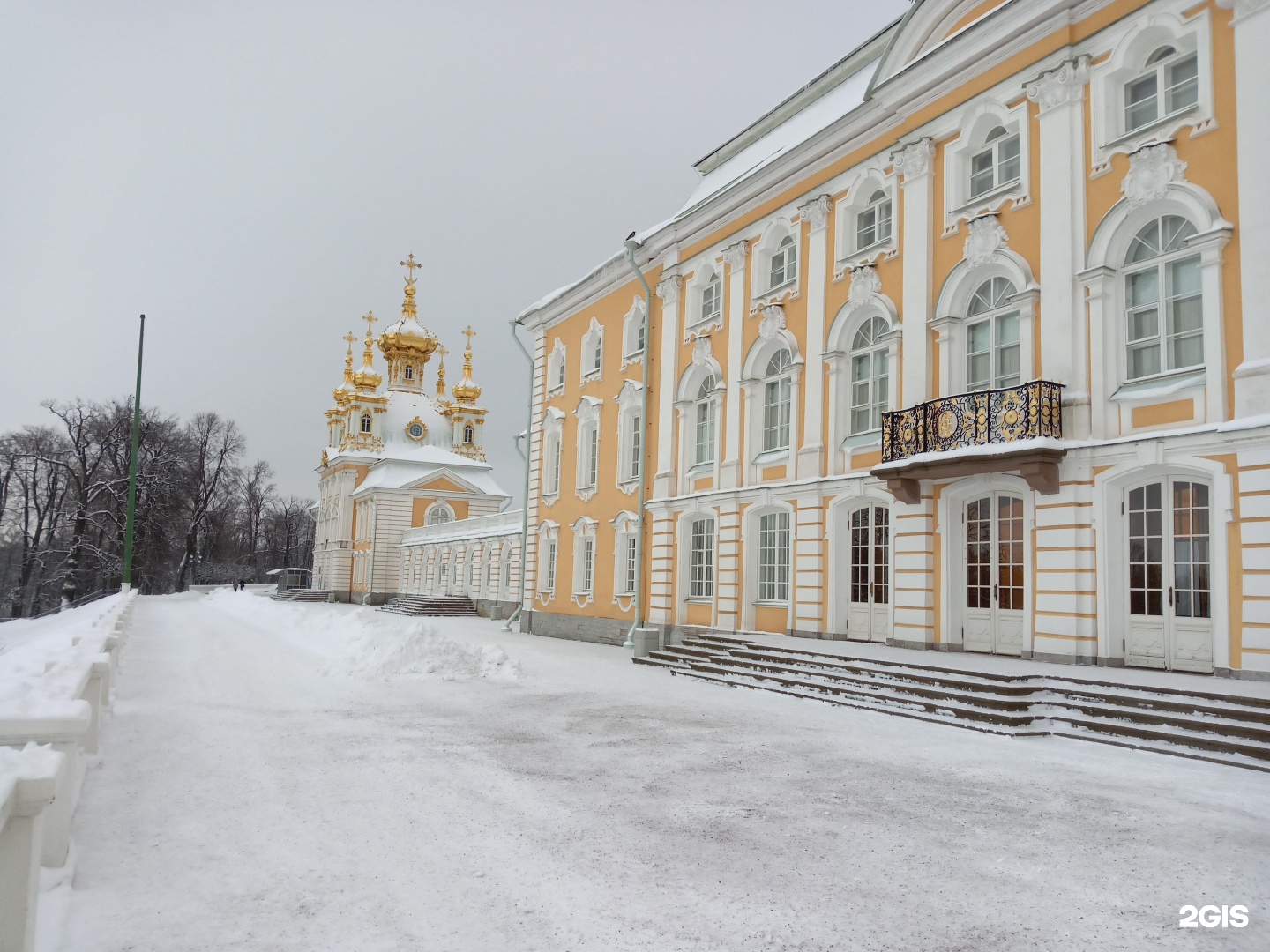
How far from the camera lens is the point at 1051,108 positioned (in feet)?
39.7

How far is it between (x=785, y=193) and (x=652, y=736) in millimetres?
11984

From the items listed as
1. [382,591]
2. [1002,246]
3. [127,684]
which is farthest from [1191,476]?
[382,591]

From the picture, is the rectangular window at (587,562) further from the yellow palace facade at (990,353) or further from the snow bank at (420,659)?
the snow bank at (420,659)

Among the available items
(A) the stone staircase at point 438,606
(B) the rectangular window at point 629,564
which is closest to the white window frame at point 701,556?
(B) the rectangular window at point 629,564

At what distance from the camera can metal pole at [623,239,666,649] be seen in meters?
19.7

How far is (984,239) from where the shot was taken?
42.4 feet

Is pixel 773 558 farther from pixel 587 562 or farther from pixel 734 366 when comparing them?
pixel 587 562

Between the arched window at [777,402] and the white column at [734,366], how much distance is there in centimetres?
62

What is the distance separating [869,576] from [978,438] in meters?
3.47

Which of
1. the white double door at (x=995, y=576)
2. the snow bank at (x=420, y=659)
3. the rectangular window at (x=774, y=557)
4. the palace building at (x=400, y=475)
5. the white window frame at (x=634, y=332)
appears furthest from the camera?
the palace building at (x=400, y=475)

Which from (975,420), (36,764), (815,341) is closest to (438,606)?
(815,341)

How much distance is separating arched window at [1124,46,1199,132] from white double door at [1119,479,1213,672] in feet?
14.9

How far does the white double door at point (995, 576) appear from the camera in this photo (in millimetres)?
12188

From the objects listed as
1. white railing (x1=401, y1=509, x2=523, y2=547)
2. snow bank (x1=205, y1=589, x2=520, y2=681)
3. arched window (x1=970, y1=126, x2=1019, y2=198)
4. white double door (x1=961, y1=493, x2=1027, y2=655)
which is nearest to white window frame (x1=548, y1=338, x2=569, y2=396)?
white railing (x1=401, y1=509, x2=523, y2=547)
